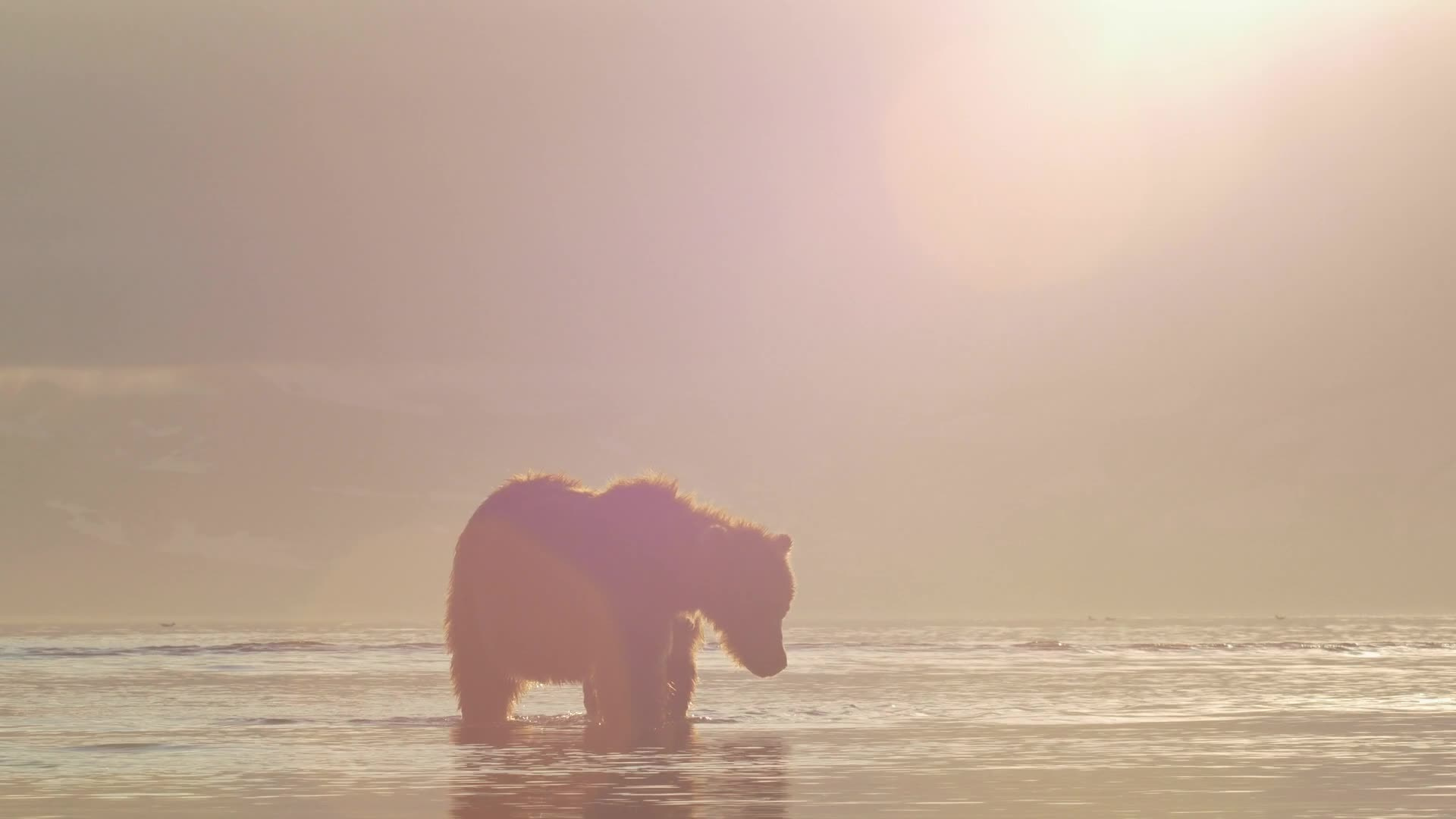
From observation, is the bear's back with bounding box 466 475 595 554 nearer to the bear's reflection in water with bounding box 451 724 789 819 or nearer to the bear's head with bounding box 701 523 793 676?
the bear's head with bounding box 701 523 793 676

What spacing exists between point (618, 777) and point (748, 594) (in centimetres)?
543

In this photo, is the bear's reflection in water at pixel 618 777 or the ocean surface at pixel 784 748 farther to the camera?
the ocean surface at pixel 784 748

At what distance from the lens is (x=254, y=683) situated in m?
29.9

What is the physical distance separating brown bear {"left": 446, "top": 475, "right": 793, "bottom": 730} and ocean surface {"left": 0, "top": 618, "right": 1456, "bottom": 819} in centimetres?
79

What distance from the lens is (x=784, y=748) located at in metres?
15.8

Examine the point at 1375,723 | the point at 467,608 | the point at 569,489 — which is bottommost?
the point at 1375,723

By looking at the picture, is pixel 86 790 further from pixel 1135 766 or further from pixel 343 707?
pixel 343 707

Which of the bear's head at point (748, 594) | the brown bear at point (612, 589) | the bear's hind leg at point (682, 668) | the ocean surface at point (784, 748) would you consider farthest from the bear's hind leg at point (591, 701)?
the bear's head at point (748, 594)

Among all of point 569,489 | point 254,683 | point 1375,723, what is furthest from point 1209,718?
point 254,683

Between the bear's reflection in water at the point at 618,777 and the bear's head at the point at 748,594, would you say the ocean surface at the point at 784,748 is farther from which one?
the bear's head at the point at 748,594

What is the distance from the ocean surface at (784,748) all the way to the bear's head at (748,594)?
977 millimetres

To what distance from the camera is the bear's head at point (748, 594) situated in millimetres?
18250

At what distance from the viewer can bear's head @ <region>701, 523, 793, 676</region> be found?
18250 mm

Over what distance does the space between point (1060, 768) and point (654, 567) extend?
6151 mm
